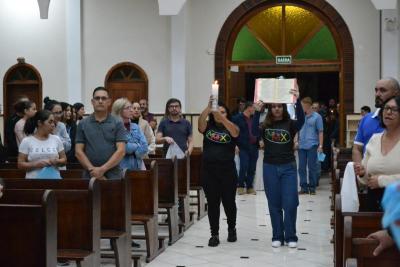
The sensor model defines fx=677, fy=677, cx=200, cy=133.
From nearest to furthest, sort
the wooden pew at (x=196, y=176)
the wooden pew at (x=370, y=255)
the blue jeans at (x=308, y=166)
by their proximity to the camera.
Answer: the wooden pew at (x=370, y=255) → the wooden pew at (x=196, y=176) → the blue jeans at (x=308, y=166)

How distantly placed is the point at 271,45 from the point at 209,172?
856 centimetres

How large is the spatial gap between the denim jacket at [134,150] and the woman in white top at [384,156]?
3.18m

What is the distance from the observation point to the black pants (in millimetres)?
7402

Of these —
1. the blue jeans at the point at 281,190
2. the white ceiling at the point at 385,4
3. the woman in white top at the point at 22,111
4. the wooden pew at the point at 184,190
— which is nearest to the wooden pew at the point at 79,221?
the blue jeans at the point at 281,190

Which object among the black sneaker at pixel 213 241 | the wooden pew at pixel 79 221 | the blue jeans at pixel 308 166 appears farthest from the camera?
the blue jeans at pixel 308 166

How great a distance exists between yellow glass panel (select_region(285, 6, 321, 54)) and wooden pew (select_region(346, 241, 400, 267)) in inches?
483

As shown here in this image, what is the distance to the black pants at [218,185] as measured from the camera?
7.40 metres

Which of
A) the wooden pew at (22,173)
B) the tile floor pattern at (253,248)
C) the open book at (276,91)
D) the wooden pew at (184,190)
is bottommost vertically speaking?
the tile floor pattern at (253,248)

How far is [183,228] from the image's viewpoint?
848 cm

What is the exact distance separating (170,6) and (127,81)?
94.0 inches

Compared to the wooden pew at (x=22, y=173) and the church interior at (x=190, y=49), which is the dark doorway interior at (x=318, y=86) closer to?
the church interior at (x=190, y=49)

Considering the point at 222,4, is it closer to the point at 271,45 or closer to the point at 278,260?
the point at 271,45

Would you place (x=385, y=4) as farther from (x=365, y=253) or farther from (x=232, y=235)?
(x=365, y=253)

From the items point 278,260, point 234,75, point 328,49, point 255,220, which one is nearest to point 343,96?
point 328,49
